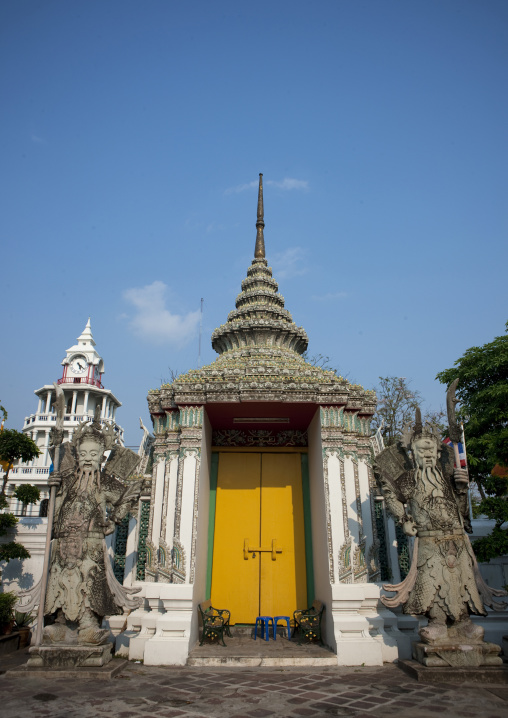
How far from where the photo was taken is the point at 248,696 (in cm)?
698

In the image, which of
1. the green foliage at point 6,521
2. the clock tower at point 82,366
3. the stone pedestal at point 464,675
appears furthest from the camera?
the clock tower at point 82,366

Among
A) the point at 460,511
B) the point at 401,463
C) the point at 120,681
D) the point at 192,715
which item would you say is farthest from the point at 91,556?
the point at 460,511

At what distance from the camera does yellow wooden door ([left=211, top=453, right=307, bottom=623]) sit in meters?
11.3

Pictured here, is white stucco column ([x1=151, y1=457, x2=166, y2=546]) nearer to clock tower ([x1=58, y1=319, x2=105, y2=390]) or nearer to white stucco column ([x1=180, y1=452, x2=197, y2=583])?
white stucco column ([x1=180, y1=452, x2=197, y2=583])

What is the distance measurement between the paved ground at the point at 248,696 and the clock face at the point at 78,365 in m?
45.6

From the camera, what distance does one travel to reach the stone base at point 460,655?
7.80 metres

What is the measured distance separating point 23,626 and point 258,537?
219 inches

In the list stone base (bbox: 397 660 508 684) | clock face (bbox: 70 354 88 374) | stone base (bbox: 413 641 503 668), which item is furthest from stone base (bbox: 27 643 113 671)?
clock face (bbox: 70 354 88 374)

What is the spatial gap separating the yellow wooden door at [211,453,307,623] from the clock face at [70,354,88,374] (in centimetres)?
4219

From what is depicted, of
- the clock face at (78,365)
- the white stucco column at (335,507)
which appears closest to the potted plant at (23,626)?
the white stucco column at (335,507)

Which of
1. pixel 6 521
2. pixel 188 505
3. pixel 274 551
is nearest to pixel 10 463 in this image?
pixel 6 521

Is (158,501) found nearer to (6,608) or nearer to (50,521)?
(50,521)

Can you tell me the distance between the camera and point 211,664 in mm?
8836

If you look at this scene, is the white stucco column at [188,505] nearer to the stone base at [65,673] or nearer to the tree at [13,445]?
the stone base at [65,673]
